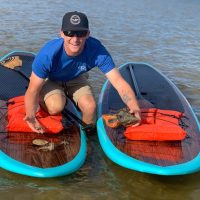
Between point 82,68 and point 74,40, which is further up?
point 74,40

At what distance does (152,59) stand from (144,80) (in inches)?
136

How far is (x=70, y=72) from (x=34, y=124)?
33.6 inches

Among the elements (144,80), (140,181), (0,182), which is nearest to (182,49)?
(144,80)

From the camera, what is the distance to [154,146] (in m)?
4.53

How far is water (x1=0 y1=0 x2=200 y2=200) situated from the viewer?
4.21 metres

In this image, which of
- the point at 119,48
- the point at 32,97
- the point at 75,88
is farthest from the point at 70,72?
the point at 119,48

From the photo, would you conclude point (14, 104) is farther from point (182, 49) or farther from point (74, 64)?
point (182, 49)

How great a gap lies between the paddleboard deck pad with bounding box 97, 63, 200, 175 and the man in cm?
40

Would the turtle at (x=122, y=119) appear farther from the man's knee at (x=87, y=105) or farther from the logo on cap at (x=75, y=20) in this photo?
the logo on cap at (x=75, y=20)

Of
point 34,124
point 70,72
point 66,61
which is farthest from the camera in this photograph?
point 70,72

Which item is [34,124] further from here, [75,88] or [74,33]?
[74,33]

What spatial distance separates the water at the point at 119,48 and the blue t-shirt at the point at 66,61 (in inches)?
43.3

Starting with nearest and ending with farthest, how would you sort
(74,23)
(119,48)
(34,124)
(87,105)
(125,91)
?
1. (74,23)
2. (34,124)
3. (125,91)
4. (87,105)
5. (119,48)

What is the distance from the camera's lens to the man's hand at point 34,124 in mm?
4426
